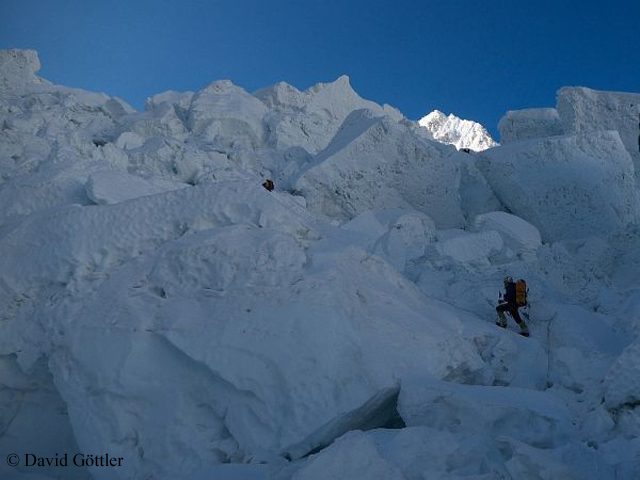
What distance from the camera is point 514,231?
10891mm

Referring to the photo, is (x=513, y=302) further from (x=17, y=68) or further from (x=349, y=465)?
(x=17, y=68)

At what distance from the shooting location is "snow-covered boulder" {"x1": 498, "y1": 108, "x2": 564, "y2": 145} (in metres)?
17.2

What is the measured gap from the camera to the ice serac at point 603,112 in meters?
15.2

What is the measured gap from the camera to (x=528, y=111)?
18.0m

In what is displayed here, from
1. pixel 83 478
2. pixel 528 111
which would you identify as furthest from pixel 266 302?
pixel 528 111

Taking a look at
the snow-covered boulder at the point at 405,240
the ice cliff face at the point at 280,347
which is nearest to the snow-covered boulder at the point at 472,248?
the ice cliff face at the point at 280,347

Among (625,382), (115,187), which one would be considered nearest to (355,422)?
(625,382)

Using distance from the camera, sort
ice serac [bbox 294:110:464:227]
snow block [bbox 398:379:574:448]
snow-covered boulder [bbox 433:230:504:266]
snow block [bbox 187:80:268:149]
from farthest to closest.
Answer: snow block [bbox 187:80:268:149] → ice serac [bbox 294:110:464:227] → snow-covered boulder [bbox 433:230:504:266] → snow block [bbox 398:379:574:448]

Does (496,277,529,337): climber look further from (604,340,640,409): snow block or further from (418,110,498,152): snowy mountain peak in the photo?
(418,110,498,152): snowy mountain peak

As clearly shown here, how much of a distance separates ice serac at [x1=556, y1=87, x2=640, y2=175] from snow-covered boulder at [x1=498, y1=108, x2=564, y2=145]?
1.38 meters

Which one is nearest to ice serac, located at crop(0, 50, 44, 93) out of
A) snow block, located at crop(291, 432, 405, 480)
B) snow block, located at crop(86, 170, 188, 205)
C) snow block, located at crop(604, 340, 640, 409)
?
snow block, located at crop(86, 170, 188, 205)

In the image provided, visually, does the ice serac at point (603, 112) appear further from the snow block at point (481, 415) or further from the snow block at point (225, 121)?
the snow block at point (481, 415)

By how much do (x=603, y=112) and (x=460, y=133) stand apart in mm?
39319

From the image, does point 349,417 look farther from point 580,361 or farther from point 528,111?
point 528,111
